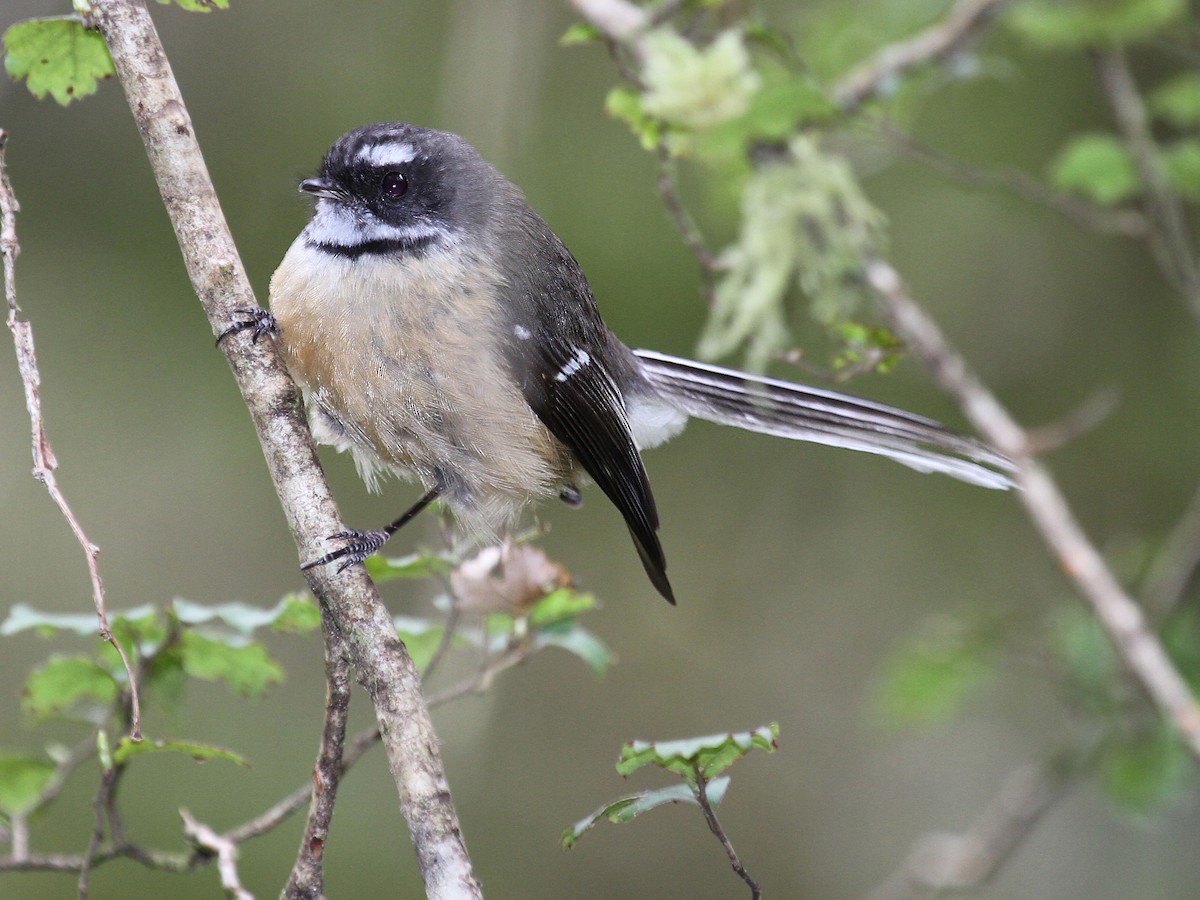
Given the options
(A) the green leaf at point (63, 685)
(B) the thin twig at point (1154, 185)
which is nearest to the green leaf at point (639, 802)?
(A) the green leaf at point (63, 685)

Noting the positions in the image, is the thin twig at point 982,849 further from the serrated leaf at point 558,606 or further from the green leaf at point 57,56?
the green leaf at point 57,56

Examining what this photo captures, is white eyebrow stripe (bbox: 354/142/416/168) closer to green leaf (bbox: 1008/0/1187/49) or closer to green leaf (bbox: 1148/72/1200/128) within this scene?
green leaf (bbox: 1008/0/1187/49)

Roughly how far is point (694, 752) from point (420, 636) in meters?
0.99

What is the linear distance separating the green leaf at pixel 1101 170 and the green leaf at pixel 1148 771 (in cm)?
149

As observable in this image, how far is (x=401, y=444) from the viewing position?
2979 millimetres

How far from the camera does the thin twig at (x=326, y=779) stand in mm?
1953

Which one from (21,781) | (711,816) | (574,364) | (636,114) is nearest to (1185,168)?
(636,114)

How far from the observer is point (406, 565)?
2.34 metres

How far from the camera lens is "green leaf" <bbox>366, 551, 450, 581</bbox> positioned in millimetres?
2316

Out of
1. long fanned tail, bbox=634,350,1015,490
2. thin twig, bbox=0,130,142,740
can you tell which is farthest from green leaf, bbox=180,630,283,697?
long fanned tail, bbox=634,350,1015,490

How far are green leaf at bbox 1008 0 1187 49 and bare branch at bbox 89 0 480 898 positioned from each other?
7.49ft

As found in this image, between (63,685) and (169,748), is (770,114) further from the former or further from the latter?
(63,685)

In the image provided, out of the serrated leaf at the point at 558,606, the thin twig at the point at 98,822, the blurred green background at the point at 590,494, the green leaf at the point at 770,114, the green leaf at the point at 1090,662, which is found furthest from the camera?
the blurred green background at the point at 590,494

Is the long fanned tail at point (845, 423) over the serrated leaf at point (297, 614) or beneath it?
over
